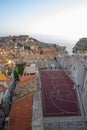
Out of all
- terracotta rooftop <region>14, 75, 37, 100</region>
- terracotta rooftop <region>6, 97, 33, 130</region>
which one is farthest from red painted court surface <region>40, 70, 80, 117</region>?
terracotta rooftop <region>6, 97, 33, 130</region>

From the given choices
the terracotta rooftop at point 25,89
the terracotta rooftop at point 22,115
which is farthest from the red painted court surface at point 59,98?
the terracotta rooftop at point 22,115

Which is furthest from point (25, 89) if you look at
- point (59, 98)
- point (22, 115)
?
point (22, 115)

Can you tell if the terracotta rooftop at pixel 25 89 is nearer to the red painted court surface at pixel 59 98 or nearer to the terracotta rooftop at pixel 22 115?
the red painted court surface at pixel 59 98

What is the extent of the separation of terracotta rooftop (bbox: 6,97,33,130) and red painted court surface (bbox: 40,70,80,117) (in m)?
1.79

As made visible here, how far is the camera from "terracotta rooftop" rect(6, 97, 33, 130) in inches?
757

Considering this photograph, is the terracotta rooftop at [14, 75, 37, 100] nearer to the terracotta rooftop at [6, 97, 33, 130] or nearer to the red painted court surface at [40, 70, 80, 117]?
the red painted court surface at [40, 70, 80, 117]

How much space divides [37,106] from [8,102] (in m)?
7.55

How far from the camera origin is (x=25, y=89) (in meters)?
28.7

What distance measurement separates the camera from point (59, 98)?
26.6m

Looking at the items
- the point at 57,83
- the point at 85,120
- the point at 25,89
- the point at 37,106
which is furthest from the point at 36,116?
the point at 57,83

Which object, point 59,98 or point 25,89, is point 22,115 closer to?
point 59,98

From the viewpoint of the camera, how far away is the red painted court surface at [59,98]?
2280 centimetres

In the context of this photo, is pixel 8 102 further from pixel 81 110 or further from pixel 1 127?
pixel 81 110

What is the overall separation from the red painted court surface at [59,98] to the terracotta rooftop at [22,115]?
1.79 metres
